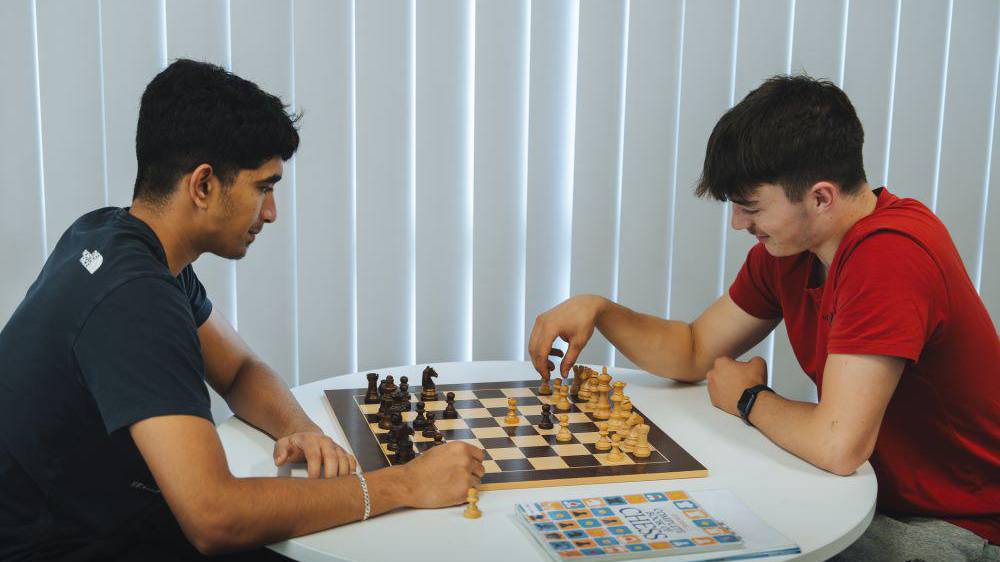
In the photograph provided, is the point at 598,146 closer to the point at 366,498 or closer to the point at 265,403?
the point at 265,403

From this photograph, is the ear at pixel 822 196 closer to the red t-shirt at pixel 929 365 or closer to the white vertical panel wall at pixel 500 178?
the red t-shirt at pixel 929 365

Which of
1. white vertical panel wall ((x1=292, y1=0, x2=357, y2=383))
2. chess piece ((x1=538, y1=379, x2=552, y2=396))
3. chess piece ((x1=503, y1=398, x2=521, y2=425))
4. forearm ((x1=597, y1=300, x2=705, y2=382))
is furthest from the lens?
white vertical panel wall ((x1=292, y1=0, x2=357, y2=383))

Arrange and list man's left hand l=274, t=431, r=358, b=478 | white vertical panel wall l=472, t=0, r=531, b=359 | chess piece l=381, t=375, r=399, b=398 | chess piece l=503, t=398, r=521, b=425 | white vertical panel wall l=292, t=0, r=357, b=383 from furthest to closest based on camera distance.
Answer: white vertical panel wall l=472, t=0, r=531, b=359, white vertical panel wall l=292, t=0, r=357, b=383, chess piece l=381, t=375, r=399, b=398, chess piece l=503, t=398, r=521, b=425, man's left hand l=274, t=431, r=358, b=478

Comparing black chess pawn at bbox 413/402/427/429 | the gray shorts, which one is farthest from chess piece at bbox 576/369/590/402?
the gray shorts

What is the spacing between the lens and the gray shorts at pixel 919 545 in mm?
1765

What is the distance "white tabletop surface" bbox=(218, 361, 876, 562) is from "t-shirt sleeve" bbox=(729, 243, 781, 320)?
0.29 metres

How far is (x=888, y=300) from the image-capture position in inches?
69.8

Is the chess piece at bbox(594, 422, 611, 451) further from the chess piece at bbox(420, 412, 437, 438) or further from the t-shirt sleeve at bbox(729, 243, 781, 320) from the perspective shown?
the t-shirt sleeve at bbox(729, 243, 781, 320)

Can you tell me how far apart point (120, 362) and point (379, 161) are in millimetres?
1553

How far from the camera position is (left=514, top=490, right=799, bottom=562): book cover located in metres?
1.41

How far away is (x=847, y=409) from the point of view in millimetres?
1764

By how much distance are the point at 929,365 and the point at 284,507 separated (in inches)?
52.1

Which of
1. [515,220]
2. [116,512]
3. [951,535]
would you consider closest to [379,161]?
[515,220]

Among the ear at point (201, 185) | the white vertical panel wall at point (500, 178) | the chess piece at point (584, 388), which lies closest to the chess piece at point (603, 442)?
the chess piece at point (584, 388)
